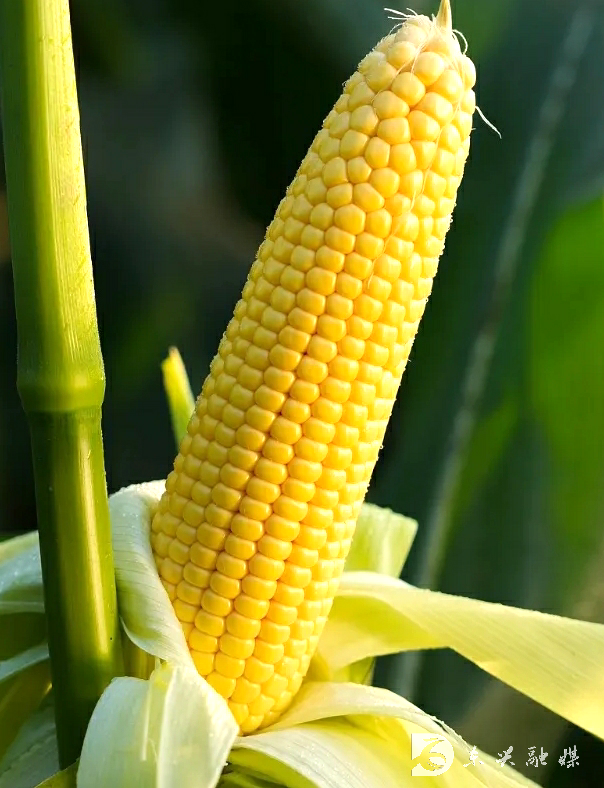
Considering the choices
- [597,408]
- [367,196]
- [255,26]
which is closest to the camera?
[367,196]

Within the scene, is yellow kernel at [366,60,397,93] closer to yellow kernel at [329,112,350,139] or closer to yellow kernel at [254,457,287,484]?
yellow kernel at [329,112,350,139]

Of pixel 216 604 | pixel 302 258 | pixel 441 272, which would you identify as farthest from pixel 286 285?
pixel 441 272

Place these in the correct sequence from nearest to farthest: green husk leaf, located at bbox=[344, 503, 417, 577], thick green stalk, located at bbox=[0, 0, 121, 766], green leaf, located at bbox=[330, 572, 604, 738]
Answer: thick green stalk, located at bbox=[0, 0, 121, 766] → green leaf, located at bbox=[330, 572, 604, 738] → green husk leaf, located at bbox=[344, 503, 417, 577]

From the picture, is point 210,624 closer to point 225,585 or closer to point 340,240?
point 225,585

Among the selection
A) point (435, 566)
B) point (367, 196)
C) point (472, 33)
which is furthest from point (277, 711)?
point (472, 33)

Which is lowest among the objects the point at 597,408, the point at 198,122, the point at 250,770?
the point at 250,770

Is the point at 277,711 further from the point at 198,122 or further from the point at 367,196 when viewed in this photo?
the point at 198,122

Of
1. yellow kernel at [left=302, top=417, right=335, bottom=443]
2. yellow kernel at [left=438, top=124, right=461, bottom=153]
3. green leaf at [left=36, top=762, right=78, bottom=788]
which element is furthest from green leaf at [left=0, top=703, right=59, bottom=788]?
yellow kernel at [left=438, top=124, right=461, bottom=153]

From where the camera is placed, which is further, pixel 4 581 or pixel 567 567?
pixel 567 567
